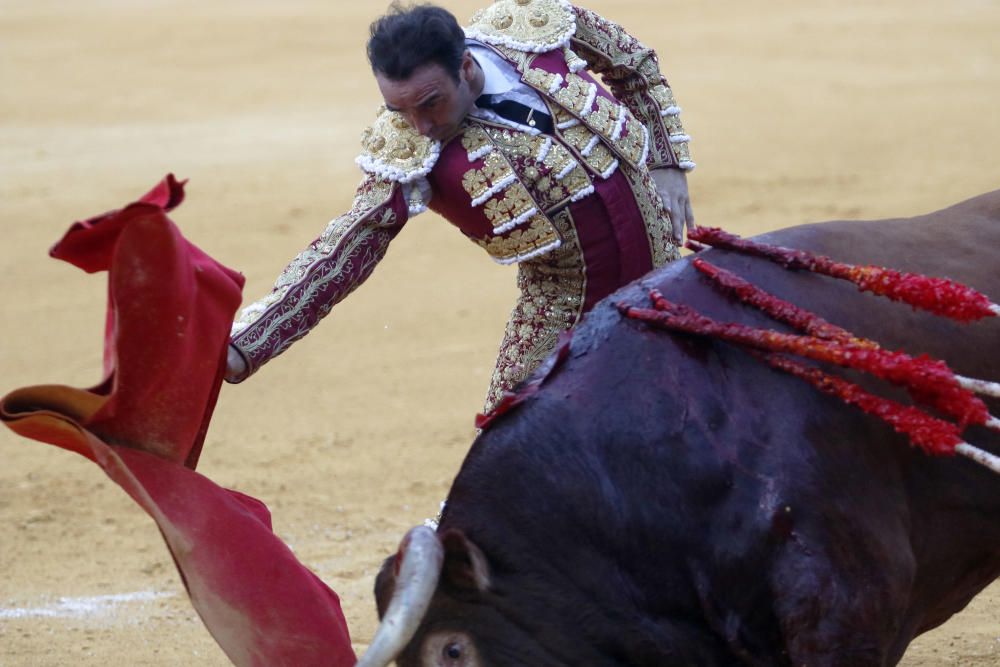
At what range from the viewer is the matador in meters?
3.61

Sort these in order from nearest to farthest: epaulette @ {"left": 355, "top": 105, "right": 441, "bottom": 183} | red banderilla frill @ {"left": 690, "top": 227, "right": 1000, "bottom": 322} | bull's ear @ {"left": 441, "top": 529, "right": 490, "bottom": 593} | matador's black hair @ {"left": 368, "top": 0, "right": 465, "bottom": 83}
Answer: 1. bull's ear @ {"left": 441, "top": 529, "right": 490, "bottom": 593}
2. red banderilla frill @ {"left": 690, "top": 227, "right": 1000, "bottom": 322}
3. matador's black hair @ {"left": 368, "top": 0, "right": 465, "bottom": 83}
4. epaulette @ {"left": 355, "top": 105, "right": 441, "bottom": 183}

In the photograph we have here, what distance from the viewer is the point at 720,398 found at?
307cm

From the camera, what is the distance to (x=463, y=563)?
2.98m

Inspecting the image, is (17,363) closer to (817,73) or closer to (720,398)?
(720,398)

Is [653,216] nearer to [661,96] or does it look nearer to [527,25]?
[661,96]

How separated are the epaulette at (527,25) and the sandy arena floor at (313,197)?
2076mm

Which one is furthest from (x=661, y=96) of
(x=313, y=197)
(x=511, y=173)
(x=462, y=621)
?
(x=313, y=197)

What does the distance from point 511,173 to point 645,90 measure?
25.8 inches

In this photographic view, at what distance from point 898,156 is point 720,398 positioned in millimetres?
9173

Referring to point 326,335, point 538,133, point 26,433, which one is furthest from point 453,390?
point 26,433

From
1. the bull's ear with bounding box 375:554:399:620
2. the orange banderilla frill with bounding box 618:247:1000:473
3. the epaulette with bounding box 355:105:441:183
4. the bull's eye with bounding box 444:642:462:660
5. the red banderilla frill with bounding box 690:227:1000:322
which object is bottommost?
the bull's eye with bounding box 444:642:462:660

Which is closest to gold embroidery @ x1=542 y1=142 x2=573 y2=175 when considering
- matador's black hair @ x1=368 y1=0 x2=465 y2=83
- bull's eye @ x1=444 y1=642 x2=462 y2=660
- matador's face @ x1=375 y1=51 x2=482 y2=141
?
matador's face @ x1=375 y1=51 x2=482 y2=141

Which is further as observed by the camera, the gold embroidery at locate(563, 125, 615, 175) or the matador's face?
the gold embroidery at locate(563, 125, 615, 175)

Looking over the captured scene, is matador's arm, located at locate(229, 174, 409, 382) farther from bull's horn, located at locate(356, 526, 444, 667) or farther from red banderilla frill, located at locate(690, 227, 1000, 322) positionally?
red banderilla frill, located at locate(690, 227, 1000, 322)
